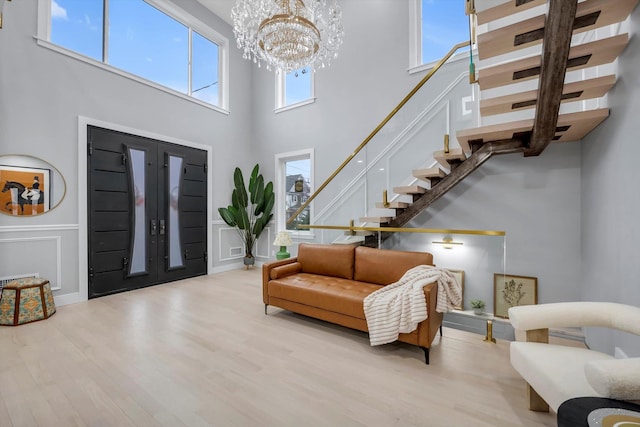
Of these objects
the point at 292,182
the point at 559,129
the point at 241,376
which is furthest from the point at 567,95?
the point at 292,182

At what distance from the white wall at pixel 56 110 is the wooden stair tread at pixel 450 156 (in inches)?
176

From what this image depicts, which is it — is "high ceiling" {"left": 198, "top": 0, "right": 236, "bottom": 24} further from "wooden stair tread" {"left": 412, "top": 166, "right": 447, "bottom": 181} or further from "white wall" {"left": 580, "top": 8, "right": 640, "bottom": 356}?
"white wall" {"left": 580, "top": 8, "right": 640, "bottom": 356}

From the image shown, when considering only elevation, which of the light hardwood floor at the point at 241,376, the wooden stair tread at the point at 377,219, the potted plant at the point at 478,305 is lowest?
the light hardwood floor at the point at 241,376

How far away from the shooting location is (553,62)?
1.79 m

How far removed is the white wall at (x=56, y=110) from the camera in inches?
132

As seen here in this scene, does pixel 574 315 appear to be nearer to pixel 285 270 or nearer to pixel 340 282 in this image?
pixel 340 282

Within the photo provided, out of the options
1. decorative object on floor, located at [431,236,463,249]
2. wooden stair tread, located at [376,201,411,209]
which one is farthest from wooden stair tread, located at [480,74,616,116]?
wooden stair tread, located at [376,201,411,209]

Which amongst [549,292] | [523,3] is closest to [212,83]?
[523,3]

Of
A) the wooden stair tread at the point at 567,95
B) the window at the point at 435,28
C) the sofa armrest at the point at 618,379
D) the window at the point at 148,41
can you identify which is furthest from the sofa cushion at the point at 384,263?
the window at the point at 148,41

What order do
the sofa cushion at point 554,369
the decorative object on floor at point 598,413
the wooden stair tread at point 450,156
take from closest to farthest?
the decorative object on floor at point 598,413
the sofa cushion at point 554,369
the wooden stair tread at point 450,156

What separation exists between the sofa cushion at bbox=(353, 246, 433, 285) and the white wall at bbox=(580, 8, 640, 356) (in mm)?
1372

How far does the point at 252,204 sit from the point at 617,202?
5.46 m

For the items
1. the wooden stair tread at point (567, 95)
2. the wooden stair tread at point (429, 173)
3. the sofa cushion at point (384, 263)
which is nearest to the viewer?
the wooden stair tread at point (567, 95)

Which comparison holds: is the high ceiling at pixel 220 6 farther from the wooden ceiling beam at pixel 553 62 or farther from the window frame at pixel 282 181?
the wooden ceiling beam at pixel 553 62
